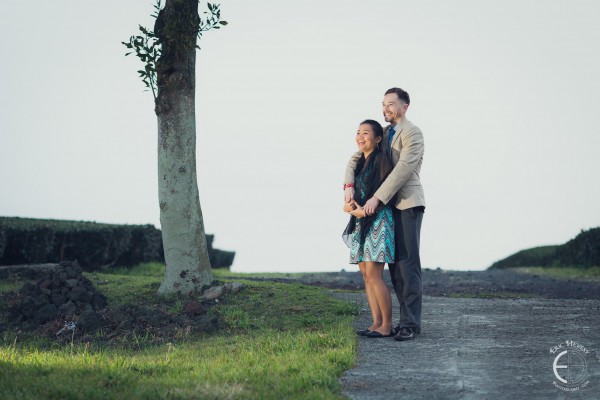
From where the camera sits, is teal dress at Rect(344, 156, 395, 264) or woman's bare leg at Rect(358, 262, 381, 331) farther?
woman's bare leg at Rect(358, 262, 381, 331)

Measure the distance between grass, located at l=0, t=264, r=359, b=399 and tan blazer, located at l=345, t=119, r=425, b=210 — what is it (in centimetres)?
163

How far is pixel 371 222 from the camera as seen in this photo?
26.6ft

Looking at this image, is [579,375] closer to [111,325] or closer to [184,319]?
[184,319]

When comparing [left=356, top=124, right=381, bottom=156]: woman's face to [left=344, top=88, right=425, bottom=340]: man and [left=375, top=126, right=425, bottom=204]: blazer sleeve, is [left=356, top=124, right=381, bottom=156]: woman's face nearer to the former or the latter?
[left=344, top=88, right=425, bottom=340]: man

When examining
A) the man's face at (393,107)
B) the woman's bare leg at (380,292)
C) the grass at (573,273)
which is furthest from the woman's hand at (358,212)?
the grass at (573,273)

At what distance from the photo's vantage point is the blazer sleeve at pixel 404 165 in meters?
7.84

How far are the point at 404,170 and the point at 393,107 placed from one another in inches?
29.9

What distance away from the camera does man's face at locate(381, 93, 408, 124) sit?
816 cm

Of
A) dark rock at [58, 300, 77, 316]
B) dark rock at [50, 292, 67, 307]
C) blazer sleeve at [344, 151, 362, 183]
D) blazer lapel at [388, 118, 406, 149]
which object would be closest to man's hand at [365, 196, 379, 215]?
blazer sleeve at [344, 151, 362, 183]

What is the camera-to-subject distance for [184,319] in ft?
32.5

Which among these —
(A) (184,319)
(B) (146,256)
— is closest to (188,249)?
(A) (184,319)

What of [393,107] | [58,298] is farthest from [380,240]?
[58,298]

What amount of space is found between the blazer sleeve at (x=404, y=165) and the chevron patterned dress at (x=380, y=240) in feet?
0.93

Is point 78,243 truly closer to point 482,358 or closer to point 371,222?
point 371,222
